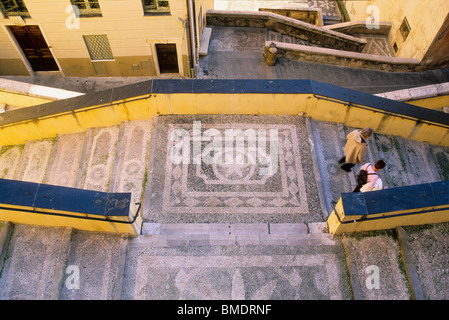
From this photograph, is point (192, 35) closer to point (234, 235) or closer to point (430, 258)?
point (234, 235)

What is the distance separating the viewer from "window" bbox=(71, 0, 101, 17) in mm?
12034

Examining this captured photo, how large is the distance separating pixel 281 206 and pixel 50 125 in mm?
6512

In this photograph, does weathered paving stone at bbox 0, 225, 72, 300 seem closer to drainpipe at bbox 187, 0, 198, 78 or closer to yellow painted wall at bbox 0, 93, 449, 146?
yellow painted wall at bbox 0, 93, 449, 146

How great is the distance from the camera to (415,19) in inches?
592

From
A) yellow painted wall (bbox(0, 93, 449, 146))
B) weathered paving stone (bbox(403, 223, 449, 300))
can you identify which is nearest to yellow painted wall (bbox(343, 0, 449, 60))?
yellow painted wall (bbox(0, 93, 449, 146))

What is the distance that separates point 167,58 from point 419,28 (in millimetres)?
11084

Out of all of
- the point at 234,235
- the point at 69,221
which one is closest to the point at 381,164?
the point at 234,235

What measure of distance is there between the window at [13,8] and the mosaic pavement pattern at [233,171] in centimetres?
815

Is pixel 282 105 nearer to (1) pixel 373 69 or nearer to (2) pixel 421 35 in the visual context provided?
(1) pixel 373 69
